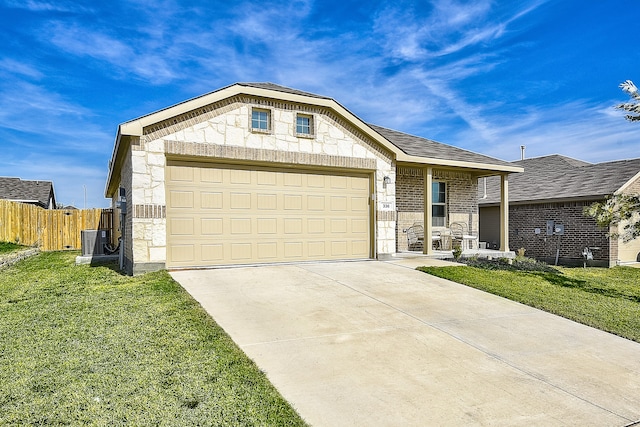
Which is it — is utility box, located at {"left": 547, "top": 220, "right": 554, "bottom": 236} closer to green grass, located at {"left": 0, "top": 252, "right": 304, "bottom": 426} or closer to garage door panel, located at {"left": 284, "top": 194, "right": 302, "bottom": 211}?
garage door panel, located at {"left": 284, "top": 194, "right": 302, "bottom": 211}

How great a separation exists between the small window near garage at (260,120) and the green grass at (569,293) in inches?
217

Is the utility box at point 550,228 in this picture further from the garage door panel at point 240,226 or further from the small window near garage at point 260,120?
the garage door panel at point 240,226

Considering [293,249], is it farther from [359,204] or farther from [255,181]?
[359,204]

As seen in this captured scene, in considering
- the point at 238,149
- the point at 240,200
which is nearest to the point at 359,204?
the point at 240,200

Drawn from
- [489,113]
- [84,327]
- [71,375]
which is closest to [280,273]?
[84,327]

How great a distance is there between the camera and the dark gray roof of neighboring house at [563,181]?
16156 mm

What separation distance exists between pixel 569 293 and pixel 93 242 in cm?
1424

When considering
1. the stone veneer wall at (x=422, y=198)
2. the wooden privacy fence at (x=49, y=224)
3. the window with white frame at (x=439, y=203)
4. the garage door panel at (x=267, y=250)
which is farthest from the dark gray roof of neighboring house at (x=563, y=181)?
the wooden privacy fence at (x=49, y=224)

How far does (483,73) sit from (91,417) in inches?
715

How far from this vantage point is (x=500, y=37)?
45.1 feet

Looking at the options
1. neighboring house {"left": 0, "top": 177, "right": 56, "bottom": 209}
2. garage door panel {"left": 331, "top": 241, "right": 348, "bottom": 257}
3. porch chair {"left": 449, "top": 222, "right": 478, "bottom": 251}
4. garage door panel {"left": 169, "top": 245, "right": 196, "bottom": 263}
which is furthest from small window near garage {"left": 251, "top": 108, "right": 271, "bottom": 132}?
neighboring house {"left": 0, "top": 177, "right": 56, "bottom": 209}

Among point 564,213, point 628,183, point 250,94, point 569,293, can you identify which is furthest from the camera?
point 564,213

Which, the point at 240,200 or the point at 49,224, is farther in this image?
the point at 49,224

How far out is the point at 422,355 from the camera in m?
4.56
